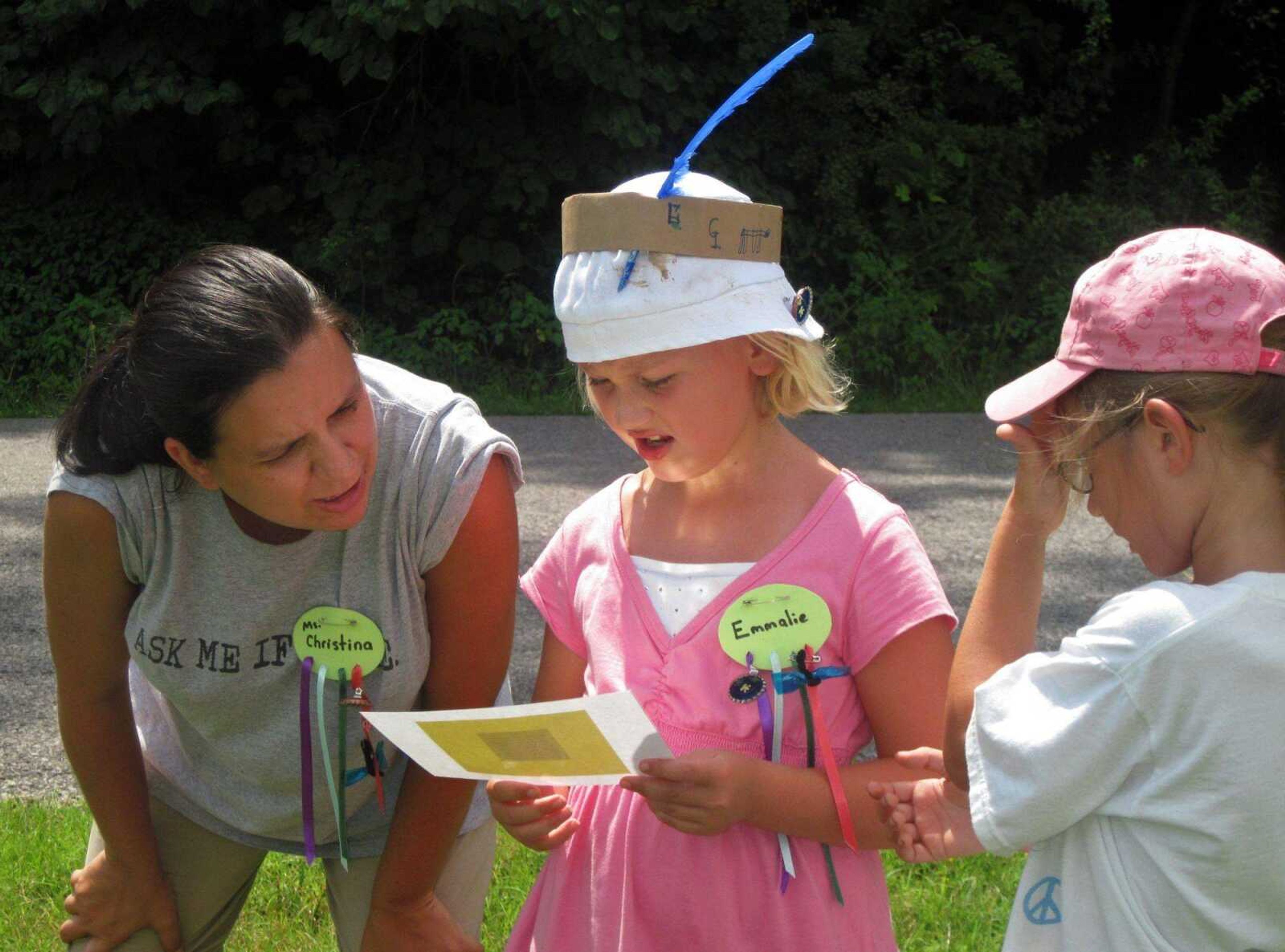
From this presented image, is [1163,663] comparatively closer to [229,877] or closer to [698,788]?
[698,788]

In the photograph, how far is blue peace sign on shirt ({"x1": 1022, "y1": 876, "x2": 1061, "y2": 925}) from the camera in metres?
1.55

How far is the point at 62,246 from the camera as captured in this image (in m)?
11.1

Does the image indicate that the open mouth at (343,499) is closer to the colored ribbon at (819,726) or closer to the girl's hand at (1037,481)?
the colored ribbon at (819,726)

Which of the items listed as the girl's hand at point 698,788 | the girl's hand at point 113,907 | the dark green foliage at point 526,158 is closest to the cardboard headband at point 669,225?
the girl's hand at point 698,788

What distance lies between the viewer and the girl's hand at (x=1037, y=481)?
1.63m

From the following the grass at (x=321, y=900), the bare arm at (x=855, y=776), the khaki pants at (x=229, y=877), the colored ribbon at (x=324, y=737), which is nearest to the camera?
the bare arm at (x=855, y=776)

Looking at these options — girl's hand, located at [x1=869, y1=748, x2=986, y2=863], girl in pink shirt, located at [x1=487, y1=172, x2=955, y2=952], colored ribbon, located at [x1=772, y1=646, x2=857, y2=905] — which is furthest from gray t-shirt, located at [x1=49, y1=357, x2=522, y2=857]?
girl's hand, located at [x1=869, y1=748, x2=986, y2=863]

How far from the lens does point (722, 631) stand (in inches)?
74.4

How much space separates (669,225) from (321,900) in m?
1.71

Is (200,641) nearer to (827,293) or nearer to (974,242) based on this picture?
(827,293)

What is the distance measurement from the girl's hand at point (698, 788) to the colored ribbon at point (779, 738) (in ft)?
0.21

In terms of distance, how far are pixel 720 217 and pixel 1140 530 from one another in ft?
2.59

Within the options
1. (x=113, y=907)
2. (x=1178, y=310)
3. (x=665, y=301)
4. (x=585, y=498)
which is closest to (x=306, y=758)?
(x=113, y=907)

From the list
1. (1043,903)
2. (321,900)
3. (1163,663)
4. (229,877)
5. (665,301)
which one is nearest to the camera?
(1163,663)
